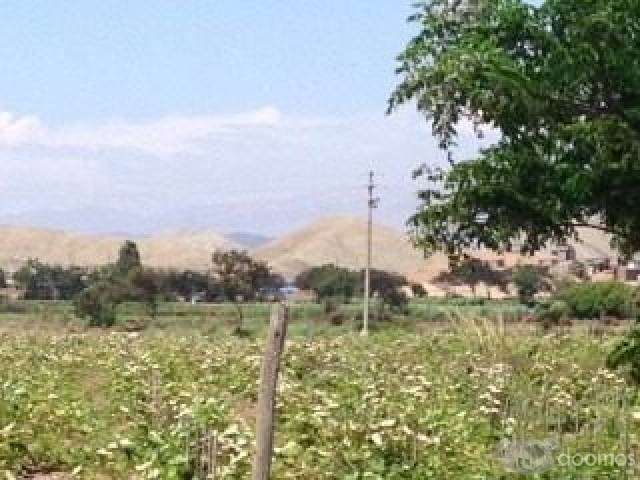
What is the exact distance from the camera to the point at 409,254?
615 feet

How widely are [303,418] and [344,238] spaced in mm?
184150

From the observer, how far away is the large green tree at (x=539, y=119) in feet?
61.8

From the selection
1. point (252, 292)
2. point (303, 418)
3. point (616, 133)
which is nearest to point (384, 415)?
point (303, 418)

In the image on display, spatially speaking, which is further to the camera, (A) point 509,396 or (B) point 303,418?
(A) point 509,396

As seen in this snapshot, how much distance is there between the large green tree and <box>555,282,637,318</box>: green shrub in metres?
26.0

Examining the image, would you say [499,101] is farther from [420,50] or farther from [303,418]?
[303,418]

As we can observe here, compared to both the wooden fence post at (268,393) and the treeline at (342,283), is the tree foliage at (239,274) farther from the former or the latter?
the wooden fence post at (268,393)

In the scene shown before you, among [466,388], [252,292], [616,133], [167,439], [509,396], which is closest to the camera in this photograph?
[167,439]

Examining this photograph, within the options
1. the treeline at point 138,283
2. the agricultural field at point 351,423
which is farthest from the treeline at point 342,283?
the agricultural field at point 351,423

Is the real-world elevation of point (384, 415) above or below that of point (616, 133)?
below

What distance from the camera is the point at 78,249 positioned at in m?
174

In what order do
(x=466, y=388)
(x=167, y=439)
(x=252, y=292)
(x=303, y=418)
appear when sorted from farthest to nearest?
1. (x=252, y=292)
2. (x=466, y=388)
3. (x=303, y=418)
4. (x=167, y=439)

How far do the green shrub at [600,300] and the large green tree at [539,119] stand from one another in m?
26.0

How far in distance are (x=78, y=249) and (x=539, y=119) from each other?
6234 inches
